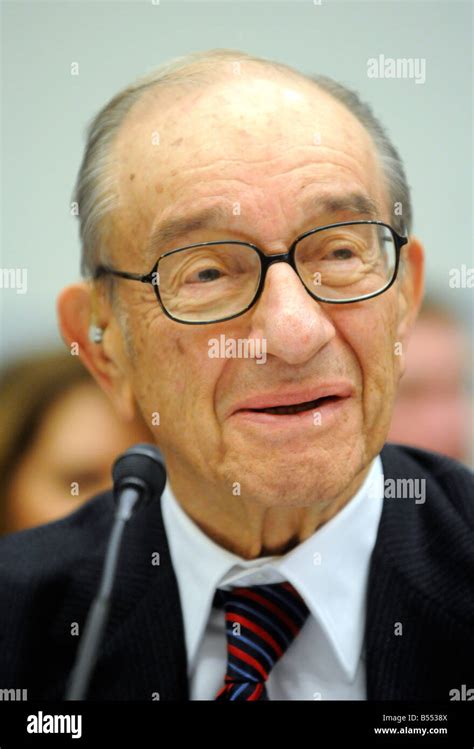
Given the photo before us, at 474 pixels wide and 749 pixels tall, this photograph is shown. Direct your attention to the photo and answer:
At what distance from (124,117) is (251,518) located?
0.80m

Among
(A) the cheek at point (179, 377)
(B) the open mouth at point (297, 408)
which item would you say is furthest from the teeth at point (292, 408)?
(A) the cheek at point (179, 377)

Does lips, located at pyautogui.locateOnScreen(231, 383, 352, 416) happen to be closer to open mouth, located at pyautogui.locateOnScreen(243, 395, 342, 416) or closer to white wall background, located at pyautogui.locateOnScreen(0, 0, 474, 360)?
open mouth, located at pyautogui.locateOnScreen(243, 395, 342, 416)

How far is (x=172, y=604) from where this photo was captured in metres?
1.59

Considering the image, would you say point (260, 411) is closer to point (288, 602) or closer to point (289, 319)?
point (289, 319)

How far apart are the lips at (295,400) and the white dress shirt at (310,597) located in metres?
0.25

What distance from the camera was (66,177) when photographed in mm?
1904

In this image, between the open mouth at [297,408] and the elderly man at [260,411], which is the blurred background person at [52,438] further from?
the open mouth at [297,408]

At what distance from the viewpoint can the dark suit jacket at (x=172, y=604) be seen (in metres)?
1.45

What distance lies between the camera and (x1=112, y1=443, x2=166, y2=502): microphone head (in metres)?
1.32

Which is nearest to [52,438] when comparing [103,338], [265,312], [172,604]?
[103,338]

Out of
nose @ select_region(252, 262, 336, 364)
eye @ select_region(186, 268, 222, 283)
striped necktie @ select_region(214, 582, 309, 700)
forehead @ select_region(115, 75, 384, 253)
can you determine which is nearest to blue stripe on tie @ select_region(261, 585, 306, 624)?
striped necktie @ select_region(214, 582, 309, 700)

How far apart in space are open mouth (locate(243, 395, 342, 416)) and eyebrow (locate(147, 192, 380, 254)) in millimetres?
325

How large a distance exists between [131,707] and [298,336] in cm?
73

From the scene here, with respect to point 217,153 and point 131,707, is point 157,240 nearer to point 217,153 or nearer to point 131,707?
point 217,153
